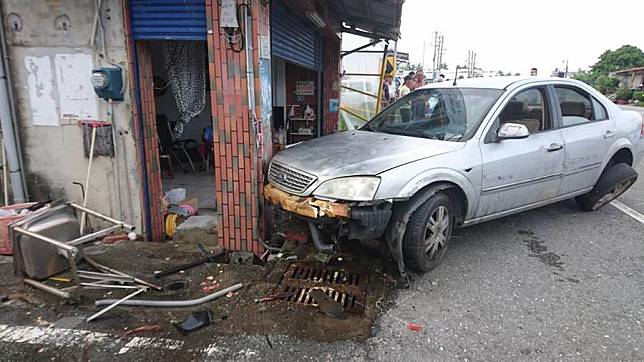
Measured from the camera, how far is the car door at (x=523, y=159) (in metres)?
3.93

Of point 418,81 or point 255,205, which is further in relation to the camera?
point 418,81

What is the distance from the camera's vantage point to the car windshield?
3.99 m

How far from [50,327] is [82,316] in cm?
21

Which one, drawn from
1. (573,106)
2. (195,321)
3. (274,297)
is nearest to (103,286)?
(195,321)

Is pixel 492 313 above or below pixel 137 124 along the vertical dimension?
below

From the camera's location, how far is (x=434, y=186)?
11.6ft

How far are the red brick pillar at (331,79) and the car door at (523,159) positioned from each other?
5.18 metres

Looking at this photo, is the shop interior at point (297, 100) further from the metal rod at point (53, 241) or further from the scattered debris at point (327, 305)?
the metal rod at point (53, 241)

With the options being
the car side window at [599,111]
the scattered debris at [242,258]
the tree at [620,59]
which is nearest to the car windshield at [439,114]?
the car side window at [599,111]

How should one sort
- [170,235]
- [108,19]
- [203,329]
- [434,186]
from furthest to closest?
[170,235], [108,19], [434,186], [203,329]

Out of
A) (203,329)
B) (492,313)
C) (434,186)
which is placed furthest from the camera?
(434,186)

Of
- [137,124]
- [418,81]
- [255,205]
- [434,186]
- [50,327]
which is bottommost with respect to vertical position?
[50,327]

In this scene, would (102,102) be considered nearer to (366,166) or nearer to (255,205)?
(255,205)

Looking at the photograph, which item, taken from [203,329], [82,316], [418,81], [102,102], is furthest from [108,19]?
[418,81]
